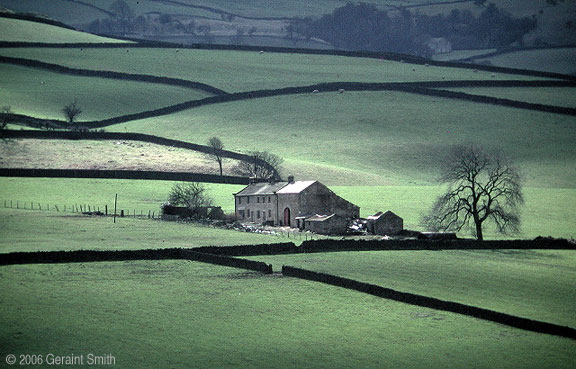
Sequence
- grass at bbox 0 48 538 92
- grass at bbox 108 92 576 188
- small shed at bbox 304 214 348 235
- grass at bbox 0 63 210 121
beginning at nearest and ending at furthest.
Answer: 1. small shed at bbox 304 214 348 235
2. grass at bbox 108 92 576 188
3. grass at bbox 0 63 210 121
4. grass at bbox 0 48 538 92

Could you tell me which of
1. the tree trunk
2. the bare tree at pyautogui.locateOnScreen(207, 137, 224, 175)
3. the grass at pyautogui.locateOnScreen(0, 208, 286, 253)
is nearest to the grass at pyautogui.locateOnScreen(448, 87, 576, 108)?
the bare tree at pyautogui.locateOnScreen(207, 137, 224, 175)

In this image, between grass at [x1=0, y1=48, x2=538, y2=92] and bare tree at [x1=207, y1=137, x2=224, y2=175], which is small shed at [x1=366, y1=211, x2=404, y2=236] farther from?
grass at [x1=0, y1=48, x2=538, y2=92]

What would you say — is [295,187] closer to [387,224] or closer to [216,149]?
[387,224]

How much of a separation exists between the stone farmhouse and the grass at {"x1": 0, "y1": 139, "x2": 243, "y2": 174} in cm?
1602

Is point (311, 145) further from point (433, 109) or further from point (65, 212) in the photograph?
point (65, 212)

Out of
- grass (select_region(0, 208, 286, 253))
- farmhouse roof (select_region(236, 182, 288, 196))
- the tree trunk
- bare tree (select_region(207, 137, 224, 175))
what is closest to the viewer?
grass (select_region(0, 208, 286, 253))

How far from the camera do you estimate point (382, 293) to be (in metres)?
45.7

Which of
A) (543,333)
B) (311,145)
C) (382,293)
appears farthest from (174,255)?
(311,145)

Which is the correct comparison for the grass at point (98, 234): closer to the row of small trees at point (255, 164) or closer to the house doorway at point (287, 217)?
the house doorway at point (287, 217)

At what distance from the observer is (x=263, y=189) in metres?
81.9

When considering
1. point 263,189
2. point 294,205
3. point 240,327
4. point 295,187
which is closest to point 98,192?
point 263,189

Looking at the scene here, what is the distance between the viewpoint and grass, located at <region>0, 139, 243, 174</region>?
95688mm

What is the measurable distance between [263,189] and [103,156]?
24.0 meters

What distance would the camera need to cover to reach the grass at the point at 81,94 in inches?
4857
